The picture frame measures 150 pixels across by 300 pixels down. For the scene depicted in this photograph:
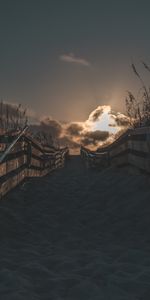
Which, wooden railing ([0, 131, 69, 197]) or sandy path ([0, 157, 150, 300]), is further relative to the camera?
wooden railing ([0, 131, 69, 197])

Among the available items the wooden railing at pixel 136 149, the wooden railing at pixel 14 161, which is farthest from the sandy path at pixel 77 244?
the wooden railing at pixel 136 149

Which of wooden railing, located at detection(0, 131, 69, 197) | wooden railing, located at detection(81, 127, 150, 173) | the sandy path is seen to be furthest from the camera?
wooden railing, located at detection(81, 127, 150, 173)

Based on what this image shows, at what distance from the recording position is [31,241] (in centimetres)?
430

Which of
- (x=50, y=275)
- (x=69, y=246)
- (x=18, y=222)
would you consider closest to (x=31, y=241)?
(x=69, y=246)

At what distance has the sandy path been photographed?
2.82 m

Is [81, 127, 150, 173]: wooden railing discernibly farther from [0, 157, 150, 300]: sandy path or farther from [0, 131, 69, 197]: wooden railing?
[0, 131, 69, 197]: wooden railing

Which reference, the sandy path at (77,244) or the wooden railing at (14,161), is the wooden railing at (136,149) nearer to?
the sandy path at (77,244)

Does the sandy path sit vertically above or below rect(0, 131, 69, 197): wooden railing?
below

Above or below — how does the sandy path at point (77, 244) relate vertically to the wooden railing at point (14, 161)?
below

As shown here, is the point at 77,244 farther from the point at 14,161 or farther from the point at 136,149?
the point at 136,149

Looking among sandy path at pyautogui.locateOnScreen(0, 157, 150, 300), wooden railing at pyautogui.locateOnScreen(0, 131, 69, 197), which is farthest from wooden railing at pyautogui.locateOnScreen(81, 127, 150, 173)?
wooden railing at pyautogui.locateOnScreen(0, 131, 69, 197)

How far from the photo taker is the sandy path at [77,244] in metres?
2.82

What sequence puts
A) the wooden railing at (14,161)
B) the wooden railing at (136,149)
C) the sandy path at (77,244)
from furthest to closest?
the wooden railing at (136,149) < the wooden railing at (14,161) < the sandy path at (77,244)

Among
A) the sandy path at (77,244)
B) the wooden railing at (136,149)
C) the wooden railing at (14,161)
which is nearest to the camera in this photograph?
the sandy path at (77,244)
